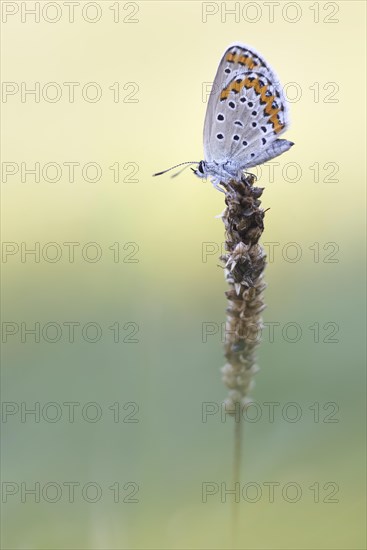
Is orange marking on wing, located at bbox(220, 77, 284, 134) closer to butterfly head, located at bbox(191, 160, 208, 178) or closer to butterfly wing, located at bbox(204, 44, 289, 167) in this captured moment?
butterfly wing, located at bbox(204, 44, 289, 167)

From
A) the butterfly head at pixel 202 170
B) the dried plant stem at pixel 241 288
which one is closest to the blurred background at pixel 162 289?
the dried plant stem at pixel 241 288

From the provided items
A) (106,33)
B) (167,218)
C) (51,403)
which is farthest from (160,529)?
(106,33)

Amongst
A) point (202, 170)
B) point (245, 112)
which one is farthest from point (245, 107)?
point (202, 170)

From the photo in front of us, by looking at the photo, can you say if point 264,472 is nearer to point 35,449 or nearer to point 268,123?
point 35,449

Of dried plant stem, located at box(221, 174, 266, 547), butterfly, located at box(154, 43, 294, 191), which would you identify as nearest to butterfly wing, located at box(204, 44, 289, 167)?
butterfly, located at box(154, 43, 294, 191)

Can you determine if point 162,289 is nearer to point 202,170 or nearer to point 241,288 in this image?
point 202,170

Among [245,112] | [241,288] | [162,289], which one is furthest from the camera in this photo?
[162,289]
